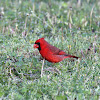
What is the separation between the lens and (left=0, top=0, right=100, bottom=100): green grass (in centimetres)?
304

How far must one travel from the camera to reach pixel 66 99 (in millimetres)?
2916

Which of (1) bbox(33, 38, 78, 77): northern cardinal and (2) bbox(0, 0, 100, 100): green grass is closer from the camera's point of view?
(2) bbox(0, 0, 100, 100): green grass

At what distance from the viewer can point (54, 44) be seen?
4.79 metres

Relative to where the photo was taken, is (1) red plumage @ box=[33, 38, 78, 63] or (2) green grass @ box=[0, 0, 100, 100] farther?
(1) red plumage @ box=[33, 38, 78, 63]

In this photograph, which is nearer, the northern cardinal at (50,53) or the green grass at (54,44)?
the green grass at (54,44)

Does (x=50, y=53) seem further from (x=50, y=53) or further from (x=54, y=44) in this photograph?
(x=54, y=44)

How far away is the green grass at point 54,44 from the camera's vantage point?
119 inches

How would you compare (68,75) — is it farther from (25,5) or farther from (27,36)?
(25,5)

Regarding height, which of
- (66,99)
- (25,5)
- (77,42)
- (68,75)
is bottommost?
(66,99)

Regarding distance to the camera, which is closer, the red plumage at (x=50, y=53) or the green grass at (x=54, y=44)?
the green grass at (x=54, y=44)

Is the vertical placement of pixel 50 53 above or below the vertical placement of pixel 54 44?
below

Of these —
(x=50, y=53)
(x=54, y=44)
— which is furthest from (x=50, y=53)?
(x=54, y=44)

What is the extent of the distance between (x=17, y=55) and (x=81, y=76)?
121 cm

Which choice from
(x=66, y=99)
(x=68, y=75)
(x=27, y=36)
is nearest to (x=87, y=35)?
(x=27, y=36)
